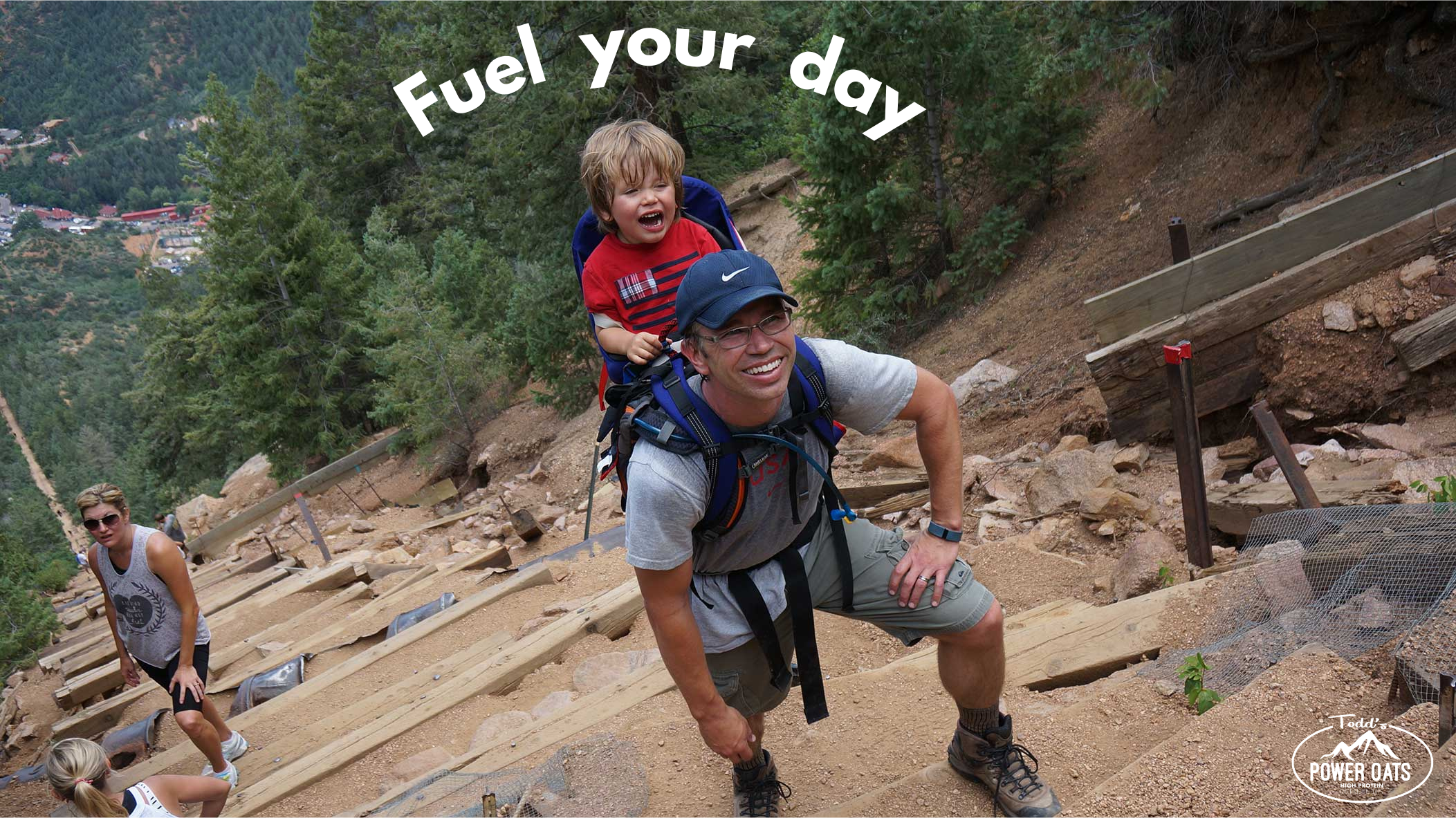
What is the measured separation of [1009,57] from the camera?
39.9 ft

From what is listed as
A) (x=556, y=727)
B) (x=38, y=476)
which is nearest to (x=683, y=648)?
(x=556, y=727)

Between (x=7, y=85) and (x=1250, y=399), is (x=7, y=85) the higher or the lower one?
the higher one

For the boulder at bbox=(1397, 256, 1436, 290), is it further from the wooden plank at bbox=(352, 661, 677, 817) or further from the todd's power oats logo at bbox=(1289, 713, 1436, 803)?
the wooden plank at bbox=(352, 661, 677, 817)

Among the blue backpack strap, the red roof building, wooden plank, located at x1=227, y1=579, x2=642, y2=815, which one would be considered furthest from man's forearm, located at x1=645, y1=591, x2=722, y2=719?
the red roof building

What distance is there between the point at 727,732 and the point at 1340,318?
547cm

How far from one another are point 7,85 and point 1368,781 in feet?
484

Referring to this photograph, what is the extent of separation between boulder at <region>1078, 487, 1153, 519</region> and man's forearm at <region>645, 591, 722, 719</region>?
3730 mm

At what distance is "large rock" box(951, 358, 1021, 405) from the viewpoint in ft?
32.2

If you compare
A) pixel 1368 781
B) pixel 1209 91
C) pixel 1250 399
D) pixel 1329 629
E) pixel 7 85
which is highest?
pixel 7 85

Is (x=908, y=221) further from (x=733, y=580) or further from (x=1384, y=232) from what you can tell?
(x=733, y=580)

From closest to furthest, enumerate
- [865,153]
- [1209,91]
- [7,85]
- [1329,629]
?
[1329,629], [1209,91], [865,153], [7,85]

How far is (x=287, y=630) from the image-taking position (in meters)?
8.67

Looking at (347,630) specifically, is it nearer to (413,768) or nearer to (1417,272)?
(413,768)

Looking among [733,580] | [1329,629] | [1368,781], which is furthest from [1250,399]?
[733,580]
